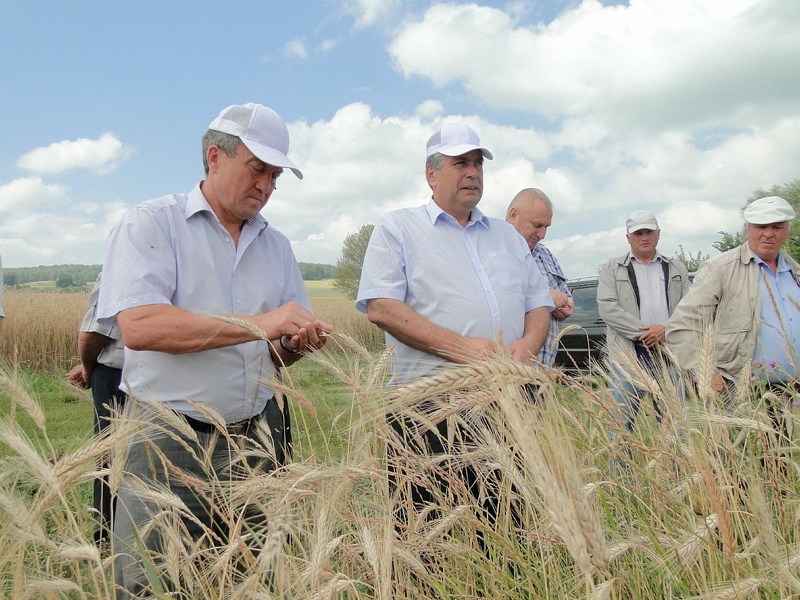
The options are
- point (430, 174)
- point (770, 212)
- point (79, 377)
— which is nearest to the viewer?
point (430, 174)

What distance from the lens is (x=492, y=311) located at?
3.14 m

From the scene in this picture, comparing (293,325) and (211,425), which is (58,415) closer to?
(211,425)

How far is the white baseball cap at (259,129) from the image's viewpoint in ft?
8.05

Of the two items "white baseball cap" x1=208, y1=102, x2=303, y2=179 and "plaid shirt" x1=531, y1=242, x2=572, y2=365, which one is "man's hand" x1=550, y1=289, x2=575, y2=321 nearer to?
"plaid shirt" x1=531, y1=242, x2=572, y2=365

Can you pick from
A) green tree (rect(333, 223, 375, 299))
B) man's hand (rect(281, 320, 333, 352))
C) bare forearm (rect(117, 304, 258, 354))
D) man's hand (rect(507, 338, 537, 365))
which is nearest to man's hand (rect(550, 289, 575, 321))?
man's hand (rect(507, 338, 537, 365))

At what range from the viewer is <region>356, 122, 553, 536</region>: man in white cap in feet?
9.91

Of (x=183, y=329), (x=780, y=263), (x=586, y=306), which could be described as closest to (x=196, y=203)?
(x=183, y=329)

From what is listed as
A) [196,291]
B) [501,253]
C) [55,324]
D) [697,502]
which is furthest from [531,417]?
[55,324]

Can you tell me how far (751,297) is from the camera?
159 inches

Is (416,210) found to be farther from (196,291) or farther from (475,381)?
(475,381)

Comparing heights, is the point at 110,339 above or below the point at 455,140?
below

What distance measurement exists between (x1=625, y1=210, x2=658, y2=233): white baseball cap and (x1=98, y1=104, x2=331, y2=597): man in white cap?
3.40m

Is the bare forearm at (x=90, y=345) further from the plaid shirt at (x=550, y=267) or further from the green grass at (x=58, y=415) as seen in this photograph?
the plaid shirt at (x=550, y=267)

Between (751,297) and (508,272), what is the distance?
1688mm
